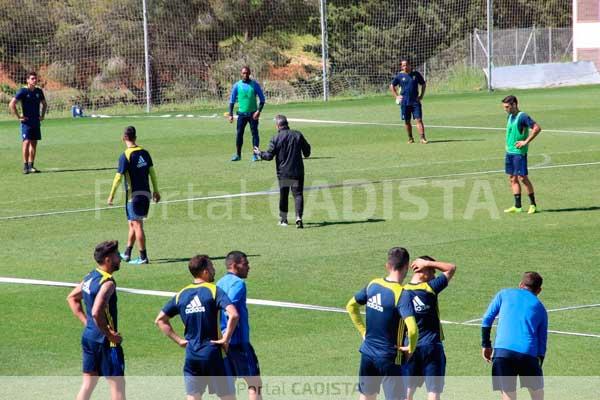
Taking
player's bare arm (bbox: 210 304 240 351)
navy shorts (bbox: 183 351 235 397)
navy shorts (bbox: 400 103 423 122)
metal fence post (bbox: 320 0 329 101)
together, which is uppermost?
metal fence post (bbox: 320 0 329 101)

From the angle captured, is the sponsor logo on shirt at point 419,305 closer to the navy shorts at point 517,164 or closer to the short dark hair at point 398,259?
the short dark hair at point 398,259

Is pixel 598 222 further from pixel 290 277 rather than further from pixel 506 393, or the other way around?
pixel 506 393

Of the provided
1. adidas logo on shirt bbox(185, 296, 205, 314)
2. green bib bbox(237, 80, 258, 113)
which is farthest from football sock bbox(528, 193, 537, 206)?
adidas logo on shirt bbox(185, 296, 205, 314)

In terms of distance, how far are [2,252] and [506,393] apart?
1039 centimetres

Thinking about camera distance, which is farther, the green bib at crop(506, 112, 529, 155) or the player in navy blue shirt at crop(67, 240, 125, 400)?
the green bib at crop(506, 112, 529, 155)

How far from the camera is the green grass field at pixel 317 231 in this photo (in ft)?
41.9

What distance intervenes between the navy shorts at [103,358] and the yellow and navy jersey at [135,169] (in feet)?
22.4

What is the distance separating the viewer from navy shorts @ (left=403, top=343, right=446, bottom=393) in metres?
10.0

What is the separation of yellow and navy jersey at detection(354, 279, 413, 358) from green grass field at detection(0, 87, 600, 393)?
7.19ft

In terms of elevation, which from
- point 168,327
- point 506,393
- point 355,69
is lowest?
point 506,393

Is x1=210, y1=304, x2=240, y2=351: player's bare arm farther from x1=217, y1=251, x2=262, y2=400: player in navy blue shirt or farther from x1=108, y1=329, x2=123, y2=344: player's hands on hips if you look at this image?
x1=108, y1=329, x2=123, y2=344: player's hands on hips

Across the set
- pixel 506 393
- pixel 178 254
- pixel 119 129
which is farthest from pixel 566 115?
pixel 506 393

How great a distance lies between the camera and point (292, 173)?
19594mm

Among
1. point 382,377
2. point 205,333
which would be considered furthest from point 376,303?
point 205,333
